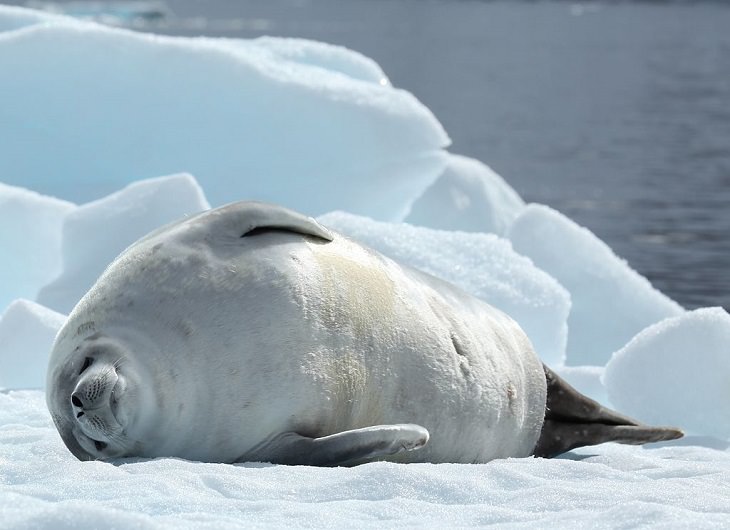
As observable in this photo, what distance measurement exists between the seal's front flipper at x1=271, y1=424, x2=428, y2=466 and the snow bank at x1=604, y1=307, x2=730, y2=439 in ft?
6.71

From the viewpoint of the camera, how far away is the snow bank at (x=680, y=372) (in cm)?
480

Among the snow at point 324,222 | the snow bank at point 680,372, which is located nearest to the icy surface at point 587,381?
the snow at point 324,222

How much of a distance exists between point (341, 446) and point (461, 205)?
196 inches

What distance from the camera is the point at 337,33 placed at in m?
71.7

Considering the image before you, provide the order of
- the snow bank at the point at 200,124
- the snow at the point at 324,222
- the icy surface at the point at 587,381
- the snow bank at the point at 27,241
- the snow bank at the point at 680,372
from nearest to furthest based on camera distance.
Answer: the snow at the point at 324,222
the snow bank at the point at 680,372
the icy surface at the point at 587,381
the snow bank at the point at 27,241
the snow bank at the point at 200,124

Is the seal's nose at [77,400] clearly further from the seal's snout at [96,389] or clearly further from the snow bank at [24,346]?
the snow bank at [24,346]

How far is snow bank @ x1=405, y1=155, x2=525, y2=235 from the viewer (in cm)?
788

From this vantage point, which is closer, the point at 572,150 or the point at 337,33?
the point at 572,150

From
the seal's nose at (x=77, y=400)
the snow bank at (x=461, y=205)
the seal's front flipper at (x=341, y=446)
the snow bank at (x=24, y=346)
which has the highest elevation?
the seal's nose at (x=77, y=400)

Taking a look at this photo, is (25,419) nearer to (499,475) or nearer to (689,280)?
(499,475)

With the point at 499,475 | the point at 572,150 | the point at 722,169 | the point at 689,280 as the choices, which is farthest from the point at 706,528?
the point at 572,150

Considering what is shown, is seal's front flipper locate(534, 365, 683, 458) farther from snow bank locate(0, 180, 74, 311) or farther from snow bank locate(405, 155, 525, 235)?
snow bank locate(405, 155, 525, 235)

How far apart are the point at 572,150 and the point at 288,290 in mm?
25161

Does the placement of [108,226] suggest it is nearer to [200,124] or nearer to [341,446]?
[200,124]
